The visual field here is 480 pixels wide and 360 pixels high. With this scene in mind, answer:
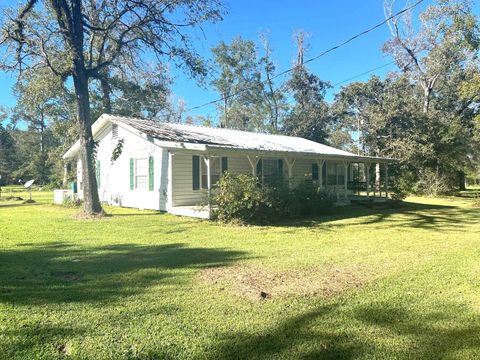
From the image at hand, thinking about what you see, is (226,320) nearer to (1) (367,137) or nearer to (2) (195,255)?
(2) (195,255)

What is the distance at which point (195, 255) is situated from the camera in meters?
6.93

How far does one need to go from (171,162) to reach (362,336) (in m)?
11.3

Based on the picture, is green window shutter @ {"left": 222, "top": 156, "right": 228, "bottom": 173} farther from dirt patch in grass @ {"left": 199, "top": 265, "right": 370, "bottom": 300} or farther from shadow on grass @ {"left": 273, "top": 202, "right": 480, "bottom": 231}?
dirt patch in grass @ {"left": 199, "top": 265, "right": 370, "bottom": 300}

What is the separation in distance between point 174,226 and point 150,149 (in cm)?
539

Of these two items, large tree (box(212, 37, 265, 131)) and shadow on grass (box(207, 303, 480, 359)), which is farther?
large tree (box(212, 37, 265, 131))

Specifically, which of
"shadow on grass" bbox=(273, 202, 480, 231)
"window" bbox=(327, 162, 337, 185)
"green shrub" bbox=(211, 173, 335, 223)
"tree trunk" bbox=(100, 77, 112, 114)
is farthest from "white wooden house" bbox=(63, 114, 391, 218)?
"window" bbox=(327, 162, 337, 185)

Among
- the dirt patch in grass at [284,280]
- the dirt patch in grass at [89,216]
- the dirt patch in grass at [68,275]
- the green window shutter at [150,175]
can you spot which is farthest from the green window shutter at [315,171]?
the dirt patch in grass at [68,275]

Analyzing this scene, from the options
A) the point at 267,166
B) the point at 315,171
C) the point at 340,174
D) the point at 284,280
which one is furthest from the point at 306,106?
the point at 284,280

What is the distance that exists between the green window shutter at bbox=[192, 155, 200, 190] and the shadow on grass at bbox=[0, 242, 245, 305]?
22.9ft

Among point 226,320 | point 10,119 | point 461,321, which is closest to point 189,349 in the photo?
point 226,320

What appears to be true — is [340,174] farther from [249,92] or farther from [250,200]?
[249,92]

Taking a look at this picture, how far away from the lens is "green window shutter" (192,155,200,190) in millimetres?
14789

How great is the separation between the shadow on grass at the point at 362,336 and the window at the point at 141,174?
12665 millimetres

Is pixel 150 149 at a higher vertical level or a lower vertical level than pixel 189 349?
higher
